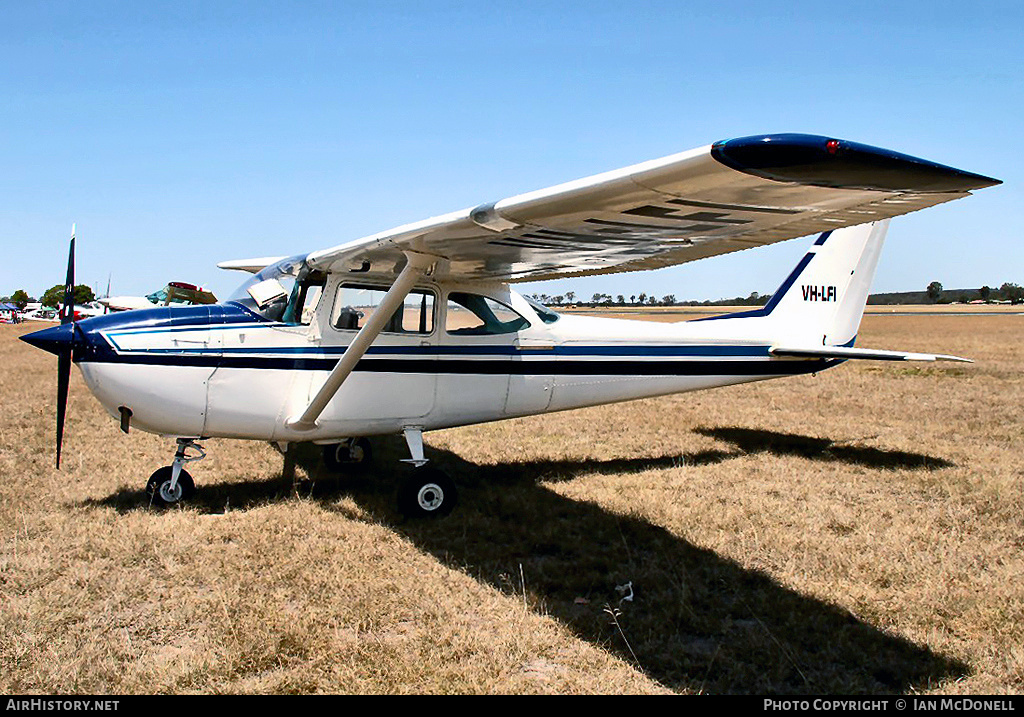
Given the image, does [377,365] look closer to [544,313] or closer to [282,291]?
[282,291]

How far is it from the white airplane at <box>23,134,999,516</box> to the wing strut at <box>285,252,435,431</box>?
0.5 inches

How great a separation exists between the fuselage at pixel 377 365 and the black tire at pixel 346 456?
1.42 m

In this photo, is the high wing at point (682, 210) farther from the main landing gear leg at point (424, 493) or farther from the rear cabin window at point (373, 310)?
the main landing gear leg at point (424, 493)

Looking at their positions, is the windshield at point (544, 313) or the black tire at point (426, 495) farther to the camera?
the windshield at point (544, 313)

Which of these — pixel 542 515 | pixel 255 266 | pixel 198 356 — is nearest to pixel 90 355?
pixel 198 356

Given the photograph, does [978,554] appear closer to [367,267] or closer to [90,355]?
[367,267]

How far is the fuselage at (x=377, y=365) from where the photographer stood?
17.5 ft

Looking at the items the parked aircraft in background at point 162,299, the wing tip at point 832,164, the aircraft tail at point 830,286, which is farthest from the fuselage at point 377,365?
the parked aircraft in background at point 162,299

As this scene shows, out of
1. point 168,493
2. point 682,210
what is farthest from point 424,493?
point 682,210

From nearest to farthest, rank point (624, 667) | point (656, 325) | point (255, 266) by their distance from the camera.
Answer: point (624, 667) → point (656, 325) → point (255, 266)

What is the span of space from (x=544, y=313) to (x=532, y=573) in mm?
2926

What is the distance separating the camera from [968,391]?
12188 mm

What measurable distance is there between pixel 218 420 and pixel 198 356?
535 mm

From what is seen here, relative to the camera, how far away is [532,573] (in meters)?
4.49
